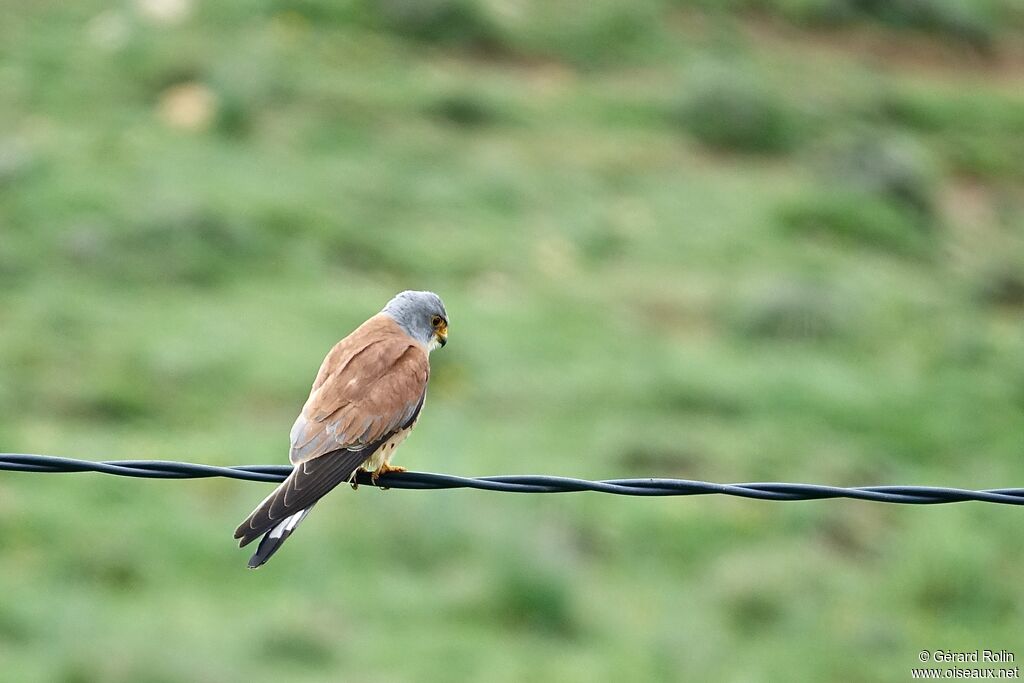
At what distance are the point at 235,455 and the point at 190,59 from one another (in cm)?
696

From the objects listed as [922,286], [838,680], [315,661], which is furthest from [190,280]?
[922,286]

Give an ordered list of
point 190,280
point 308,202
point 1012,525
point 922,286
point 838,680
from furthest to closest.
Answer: point 922,286 → point 308,202 → point 190,280 → point 1012,525 → point 838,680

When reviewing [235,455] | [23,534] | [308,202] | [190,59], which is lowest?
[23,534]

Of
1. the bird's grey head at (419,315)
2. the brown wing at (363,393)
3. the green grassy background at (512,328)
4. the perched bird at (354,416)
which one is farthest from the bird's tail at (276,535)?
the green grassy background at (512,328)

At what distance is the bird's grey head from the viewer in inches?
231

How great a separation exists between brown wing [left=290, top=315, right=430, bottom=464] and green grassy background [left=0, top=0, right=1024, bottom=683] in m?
2.71

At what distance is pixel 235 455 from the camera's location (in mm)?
9758

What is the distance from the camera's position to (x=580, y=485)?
13.1 feet

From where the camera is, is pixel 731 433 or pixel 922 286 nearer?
pixel 731 433

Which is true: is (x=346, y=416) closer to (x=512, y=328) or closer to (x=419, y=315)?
(x=419, y=315)

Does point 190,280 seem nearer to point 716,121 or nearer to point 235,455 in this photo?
point 235,455

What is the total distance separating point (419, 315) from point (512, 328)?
623 centimetres

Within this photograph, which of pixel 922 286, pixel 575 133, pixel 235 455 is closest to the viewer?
pixel 235 455

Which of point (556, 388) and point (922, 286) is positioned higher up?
point (922, 286)
